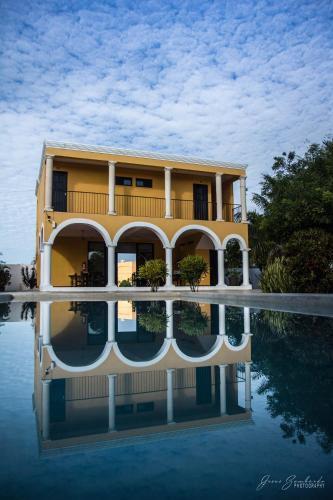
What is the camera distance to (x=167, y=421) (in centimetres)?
221

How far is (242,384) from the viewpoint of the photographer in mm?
2965

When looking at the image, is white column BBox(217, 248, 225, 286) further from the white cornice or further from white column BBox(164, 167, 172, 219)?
the white cornice

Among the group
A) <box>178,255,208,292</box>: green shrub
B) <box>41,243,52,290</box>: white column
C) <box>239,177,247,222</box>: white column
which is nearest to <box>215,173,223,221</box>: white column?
<box>239,177,247,222</box>: white column

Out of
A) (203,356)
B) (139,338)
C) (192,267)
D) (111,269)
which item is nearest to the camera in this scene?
(203,356)

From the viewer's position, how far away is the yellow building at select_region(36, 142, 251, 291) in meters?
18.3

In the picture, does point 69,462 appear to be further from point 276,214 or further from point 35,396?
point 276,214

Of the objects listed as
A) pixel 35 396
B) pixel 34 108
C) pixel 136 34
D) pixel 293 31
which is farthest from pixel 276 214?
pixel 34 108

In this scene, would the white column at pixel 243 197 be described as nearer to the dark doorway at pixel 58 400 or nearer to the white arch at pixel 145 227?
the white arch at pixel 145 227

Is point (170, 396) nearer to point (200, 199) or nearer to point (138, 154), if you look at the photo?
point (138, 154)

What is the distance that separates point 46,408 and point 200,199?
2062cm

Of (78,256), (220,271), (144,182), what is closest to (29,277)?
(78,256)

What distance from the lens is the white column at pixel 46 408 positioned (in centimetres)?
206

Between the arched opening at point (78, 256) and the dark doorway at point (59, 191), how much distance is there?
128 centimetres

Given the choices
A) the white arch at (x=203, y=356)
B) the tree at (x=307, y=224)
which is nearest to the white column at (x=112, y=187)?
the tree at (x=307, y=224)
